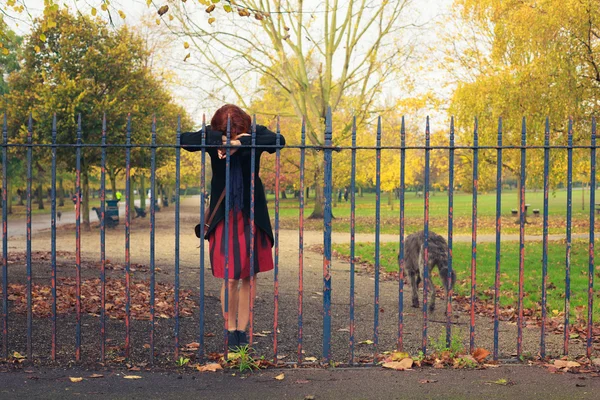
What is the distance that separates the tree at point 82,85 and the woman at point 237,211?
18.0 meters

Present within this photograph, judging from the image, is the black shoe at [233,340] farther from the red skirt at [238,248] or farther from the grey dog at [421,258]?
the grey dog at [421,258]

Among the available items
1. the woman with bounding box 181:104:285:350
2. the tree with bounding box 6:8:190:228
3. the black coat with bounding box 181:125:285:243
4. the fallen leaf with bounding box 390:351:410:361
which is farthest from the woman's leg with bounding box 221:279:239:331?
the tree with bounding box 6:8:190:228

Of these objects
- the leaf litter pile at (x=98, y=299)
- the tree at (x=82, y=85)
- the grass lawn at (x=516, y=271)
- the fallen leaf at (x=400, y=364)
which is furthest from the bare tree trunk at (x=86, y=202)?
the fallen leaf at (x=400, y=364)

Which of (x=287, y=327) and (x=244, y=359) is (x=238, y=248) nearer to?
(x=244, y=359)

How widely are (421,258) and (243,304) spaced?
3.60 metres

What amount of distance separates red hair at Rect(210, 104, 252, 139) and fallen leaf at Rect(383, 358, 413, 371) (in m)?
2.42

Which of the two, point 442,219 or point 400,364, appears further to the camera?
point 442,219

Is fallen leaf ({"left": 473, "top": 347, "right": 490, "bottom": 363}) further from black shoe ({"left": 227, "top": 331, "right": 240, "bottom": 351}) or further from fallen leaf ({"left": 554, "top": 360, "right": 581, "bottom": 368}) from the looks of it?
black shoe ({"left": 227, "top": 331, "right": 240, "bottom": 351})

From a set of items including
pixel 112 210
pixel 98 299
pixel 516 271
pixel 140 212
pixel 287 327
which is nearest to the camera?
pixel 287 327

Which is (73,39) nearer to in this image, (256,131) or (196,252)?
(196,252)

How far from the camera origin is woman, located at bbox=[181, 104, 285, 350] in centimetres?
562

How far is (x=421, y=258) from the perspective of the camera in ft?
28.4

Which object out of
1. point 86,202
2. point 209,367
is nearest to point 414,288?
point 209,367

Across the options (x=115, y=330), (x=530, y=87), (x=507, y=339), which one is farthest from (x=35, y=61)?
(x=507, y=339)
